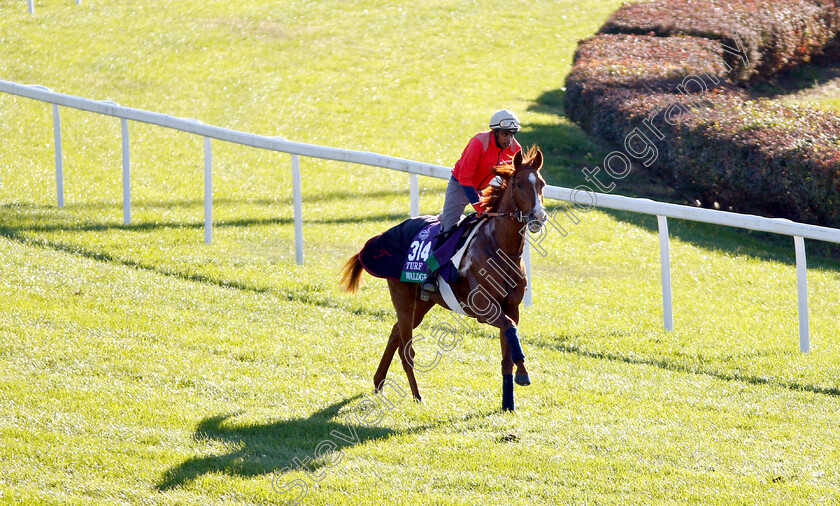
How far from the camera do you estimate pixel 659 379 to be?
6.62 m

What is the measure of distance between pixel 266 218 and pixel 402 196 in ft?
7.02

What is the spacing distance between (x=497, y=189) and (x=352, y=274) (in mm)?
1389

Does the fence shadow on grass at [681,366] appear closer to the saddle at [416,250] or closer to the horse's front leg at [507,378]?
the horse's front leg at [507,378]

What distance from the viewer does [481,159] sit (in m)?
5.98

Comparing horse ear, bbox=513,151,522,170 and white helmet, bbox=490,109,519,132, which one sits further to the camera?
white helmet, bbox=490,109,519,132

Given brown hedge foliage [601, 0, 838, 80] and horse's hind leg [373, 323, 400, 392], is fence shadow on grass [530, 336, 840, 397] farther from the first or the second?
brown hedge foliage [601, 0, 838, 80]

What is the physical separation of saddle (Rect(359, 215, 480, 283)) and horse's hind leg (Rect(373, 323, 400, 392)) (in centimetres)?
40

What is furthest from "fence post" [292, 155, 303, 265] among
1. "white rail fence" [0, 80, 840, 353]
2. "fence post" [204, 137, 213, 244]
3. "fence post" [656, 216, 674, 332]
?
"fence post" [656, 216, 674, 332]

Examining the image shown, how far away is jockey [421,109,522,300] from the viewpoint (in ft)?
Answer: 19.3

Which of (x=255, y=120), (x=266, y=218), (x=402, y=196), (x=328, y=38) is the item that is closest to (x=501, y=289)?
(x=266, y=218)

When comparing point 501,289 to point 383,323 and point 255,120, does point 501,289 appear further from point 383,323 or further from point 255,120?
point 255,120

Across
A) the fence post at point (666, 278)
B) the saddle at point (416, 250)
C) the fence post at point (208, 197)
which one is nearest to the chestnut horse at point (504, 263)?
the saddle at point (416, 250)

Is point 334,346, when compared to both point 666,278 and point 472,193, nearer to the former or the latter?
point 472,193

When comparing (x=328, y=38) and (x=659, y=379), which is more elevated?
(x=328, y=38)
